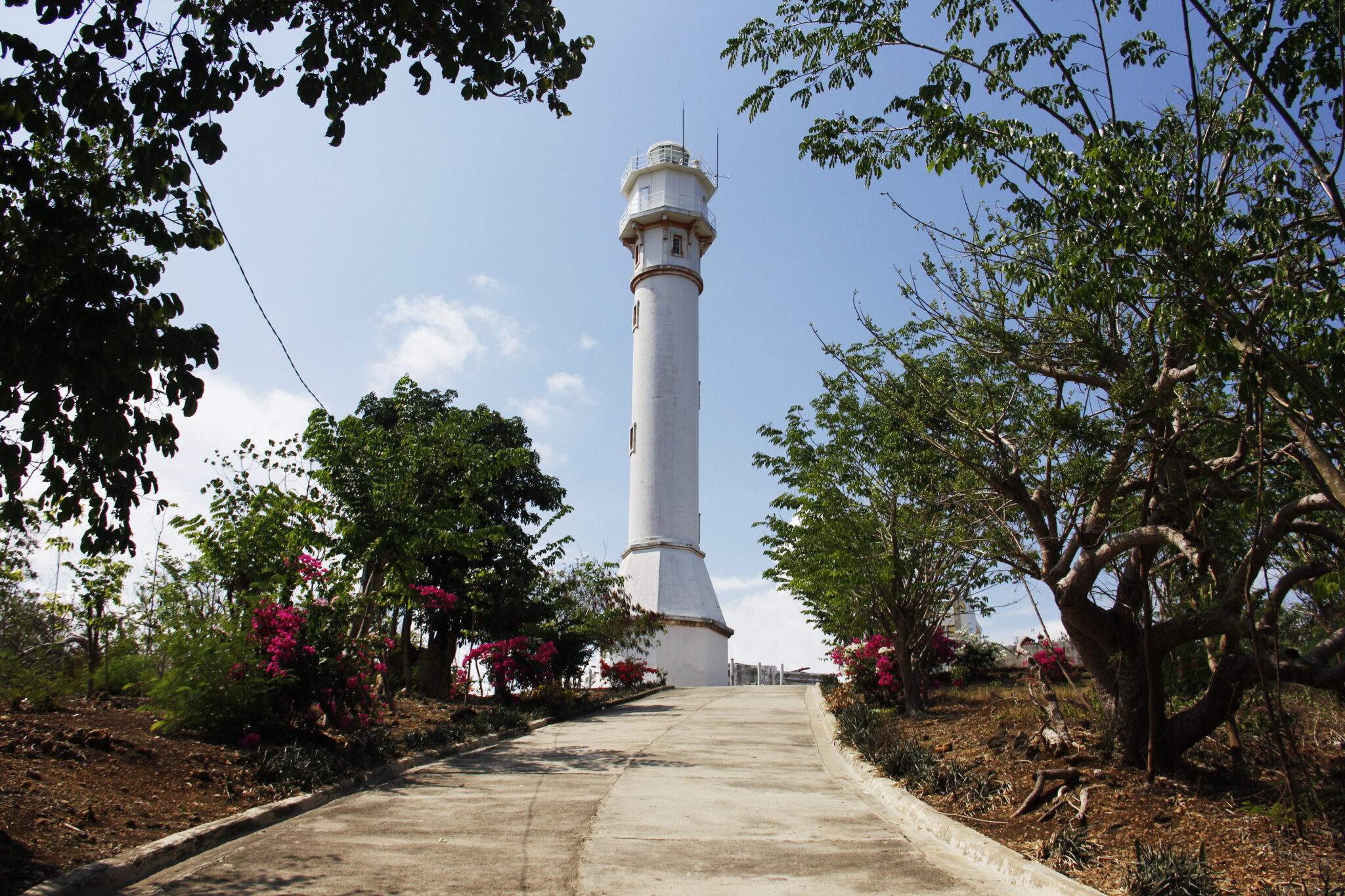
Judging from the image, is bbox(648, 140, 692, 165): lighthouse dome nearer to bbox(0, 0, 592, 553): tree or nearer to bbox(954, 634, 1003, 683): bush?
bbox(954, 634, 1003, 683): bush

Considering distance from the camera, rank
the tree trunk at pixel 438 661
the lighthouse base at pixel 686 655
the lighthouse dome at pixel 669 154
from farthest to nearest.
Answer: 1. the lighthouse dome at pixel 669 154
2. the lighthouse base at pixel 686 655
3. the tree trunk at pixel 438 661

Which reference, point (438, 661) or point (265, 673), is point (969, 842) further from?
point (438, 661)

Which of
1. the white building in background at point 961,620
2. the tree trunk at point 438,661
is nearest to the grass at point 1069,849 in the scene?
the white building in background at point 961,620

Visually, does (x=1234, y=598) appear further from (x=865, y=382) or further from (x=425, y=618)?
(x=425, y=618)

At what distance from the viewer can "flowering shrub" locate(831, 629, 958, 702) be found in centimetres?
1441

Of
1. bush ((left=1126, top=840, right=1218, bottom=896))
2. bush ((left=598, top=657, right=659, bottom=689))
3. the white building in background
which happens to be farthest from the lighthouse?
bush ((left=1126, top=840, right=1218, bottom=896))

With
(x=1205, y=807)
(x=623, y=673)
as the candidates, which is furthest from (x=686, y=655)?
(x=1205, y=807)

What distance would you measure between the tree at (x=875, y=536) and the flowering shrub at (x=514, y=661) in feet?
16.9

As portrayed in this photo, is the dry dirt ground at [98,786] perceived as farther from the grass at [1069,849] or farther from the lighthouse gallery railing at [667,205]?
the lighthouse gallery railing at [667,205]

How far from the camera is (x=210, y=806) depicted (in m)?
6.75

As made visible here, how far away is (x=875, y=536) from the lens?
1273 centimetres

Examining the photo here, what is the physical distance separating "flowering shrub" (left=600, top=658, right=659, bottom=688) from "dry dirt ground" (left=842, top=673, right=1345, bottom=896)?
14650mm

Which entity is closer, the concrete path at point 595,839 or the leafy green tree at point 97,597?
the concrete path at point 595,839

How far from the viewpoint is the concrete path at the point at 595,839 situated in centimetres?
518
